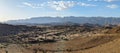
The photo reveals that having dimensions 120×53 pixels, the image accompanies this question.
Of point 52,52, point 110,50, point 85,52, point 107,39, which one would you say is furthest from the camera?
point 107,39

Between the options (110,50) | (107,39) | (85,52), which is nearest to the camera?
(110,50)

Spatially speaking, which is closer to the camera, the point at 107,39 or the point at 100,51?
the point at 100,51

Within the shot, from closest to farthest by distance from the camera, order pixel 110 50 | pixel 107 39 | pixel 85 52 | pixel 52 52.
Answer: pixel 110 50 < pixel 85 52 < pixel 52 52 < pixel 107 39

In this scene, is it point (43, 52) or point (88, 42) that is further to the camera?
point (88, 42)

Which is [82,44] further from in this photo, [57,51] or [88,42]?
[57,51]

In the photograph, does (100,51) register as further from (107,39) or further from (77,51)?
(107,39)

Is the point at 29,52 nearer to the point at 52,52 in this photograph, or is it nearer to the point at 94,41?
the point at 52,52

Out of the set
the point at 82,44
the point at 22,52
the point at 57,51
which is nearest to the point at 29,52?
the point at 22,52

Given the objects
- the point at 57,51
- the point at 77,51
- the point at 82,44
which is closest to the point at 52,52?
the point at 57,51
